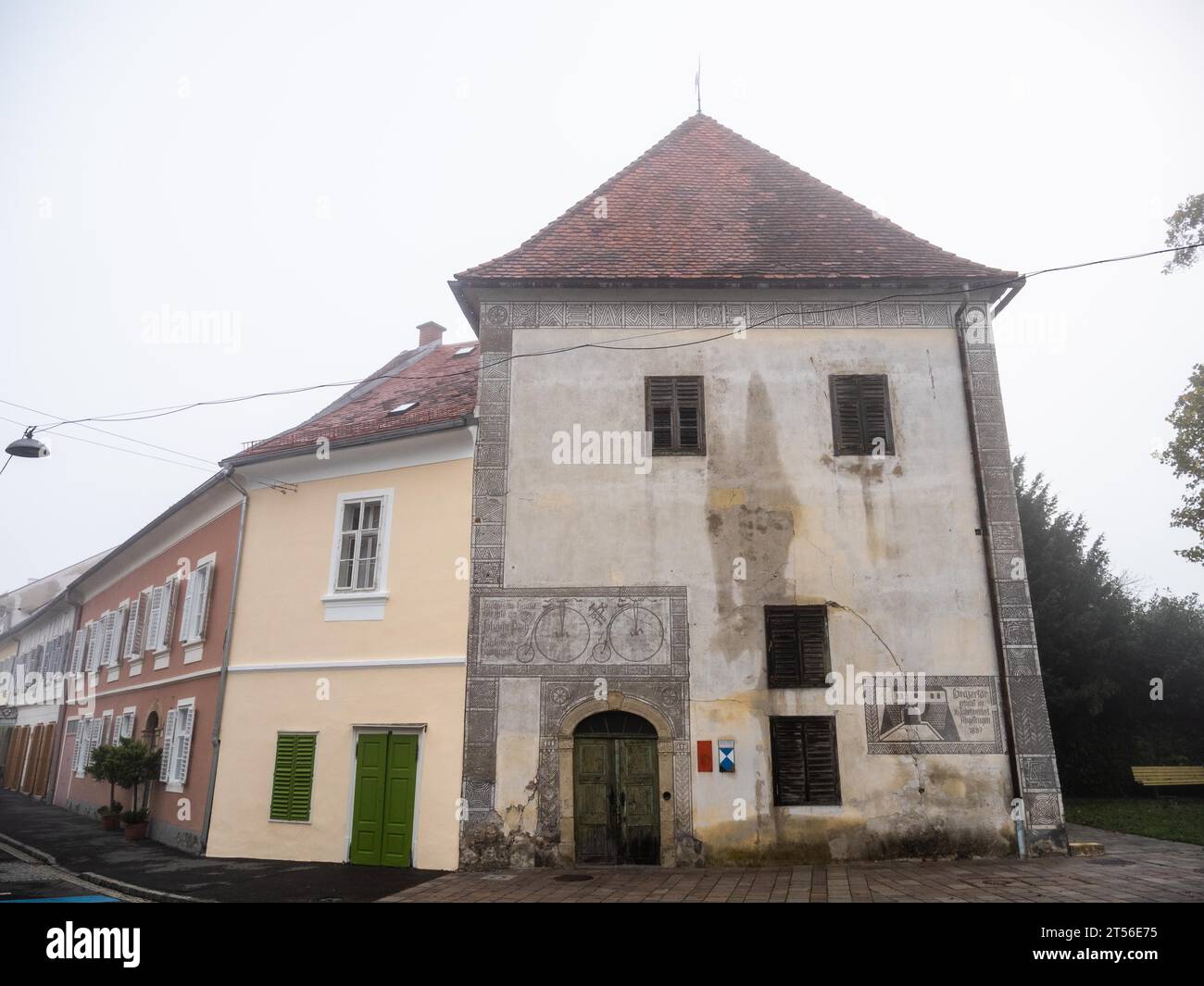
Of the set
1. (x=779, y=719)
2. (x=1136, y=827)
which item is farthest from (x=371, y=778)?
(x=1136, y=827)

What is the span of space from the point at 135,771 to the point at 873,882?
14595 millimetres

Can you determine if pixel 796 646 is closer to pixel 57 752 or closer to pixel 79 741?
pixel 79 741

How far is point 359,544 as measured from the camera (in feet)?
47.9

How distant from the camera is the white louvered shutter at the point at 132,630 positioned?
2178cm

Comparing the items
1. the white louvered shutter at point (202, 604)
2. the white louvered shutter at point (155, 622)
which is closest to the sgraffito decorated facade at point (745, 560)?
the white louvered shutter at point (202, 604)

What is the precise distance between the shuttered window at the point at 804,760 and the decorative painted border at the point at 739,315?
625 cm

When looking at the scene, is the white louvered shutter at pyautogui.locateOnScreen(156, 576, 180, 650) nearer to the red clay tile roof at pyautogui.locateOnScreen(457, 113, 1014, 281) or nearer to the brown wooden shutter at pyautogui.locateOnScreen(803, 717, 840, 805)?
the red clay tile roof at pyautogui.locateOnScreen(457, 113, 1014, 281)

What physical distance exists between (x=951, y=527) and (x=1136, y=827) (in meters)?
6.85

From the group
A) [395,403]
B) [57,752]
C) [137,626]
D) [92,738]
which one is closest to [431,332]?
[395,403]

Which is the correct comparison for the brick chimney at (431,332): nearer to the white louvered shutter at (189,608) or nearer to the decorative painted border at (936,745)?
the white louvered shutter at (189,608)
